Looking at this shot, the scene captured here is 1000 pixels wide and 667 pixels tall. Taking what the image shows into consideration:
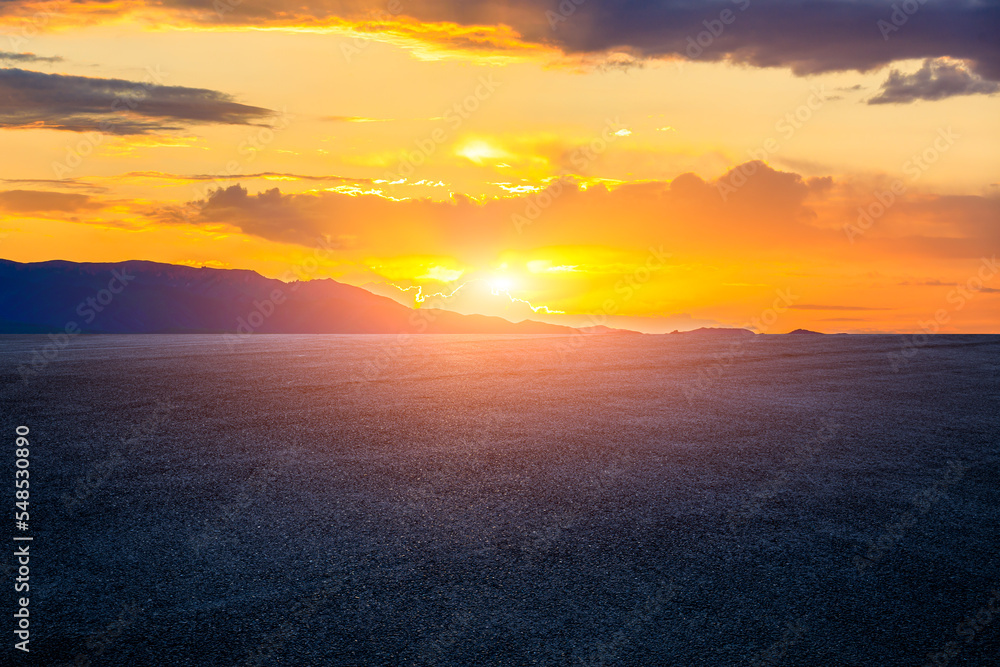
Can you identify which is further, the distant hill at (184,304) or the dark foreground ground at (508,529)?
the distant hill at (184,304)

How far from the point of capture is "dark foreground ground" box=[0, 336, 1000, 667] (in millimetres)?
4316

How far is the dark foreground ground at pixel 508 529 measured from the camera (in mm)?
4316

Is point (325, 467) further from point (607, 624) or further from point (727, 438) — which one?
point (727, 438)

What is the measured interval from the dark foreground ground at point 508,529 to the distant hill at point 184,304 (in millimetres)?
126210

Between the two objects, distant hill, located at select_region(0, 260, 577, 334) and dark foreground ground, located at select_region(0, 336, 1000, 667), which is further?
distant hill, located at select_region(0, 260, 577, 334)

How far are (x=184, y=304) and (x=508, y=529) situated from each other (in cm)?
17814

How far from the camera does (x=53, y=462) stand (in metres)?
8.66

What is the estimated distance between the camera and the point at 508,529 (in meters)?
6.17

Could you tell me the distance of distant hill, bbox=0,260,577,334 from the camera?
489ft

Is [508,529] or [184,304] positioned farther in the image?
[184,304]

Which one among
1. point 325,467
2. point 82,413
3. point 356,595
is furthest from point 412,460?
point 82,413

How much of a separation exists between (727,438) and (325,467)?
5876 millimetres

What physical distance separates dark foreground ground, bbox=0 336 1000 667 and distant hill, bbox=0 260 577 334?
4969 inches

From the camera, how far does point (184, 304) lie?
16600 cm
